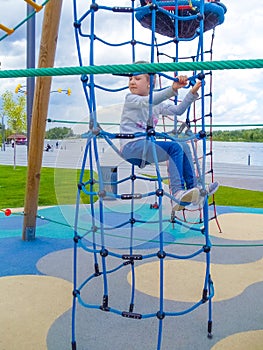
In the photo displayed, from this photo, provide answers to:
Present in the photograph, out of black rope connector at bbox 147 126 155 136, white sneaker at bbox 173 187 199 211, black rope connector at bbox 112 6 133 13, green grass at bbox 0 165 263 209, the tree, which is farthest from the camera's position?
the tree

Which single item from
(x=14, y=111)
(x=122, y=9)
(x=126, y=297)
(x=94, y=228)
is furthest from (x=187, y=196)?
(x=14, y=111)

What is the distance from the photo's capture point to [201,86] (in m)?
1.72

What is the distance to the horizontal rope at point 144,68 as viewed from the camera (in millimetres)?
1058

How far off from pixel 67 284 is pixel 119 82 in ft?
Answer: 4.36

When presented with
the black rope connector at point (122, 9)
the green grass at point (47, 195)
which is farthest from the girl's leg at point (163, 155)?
the green grass at point (47, 195)

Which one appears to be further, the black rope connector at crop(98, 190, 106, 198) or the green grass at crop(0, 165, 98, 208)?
the green grass at crop(0, 165, 98, 208)

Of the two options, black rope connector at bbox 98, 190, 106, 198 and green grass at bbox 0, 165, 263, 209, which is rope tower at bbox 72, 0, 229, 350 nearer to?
black rope connector at bbox 98, 190, 106, 198

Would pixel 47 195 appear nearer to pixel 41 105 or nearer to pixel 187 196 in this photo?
pixel 41 105

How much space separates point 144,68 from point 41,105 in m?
2.17

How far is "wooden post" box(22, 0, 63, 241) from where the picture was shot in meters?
3.00

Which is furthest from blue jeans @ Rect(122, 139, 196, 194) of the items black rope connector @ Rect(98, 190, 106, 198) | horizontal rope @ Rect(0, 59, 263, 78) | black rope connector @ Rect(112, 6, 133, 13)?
black rope connector @ Rect(112, 6, 133, 13)

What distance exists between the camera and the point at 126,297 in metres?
2.33

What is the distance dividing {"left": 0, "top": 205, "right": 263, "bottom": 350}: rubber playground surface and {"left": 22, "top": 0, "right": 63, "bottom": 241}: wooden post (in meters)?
0.42

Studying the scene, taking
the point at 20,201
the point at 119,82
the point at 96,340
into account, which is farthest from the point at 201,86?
the point at 20,201
